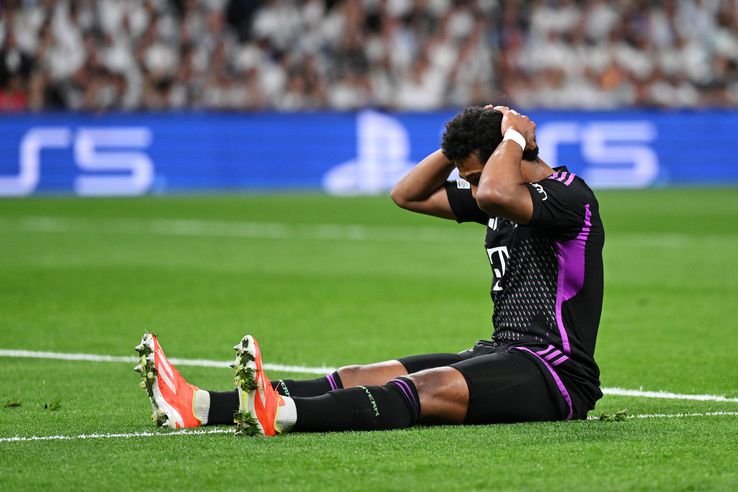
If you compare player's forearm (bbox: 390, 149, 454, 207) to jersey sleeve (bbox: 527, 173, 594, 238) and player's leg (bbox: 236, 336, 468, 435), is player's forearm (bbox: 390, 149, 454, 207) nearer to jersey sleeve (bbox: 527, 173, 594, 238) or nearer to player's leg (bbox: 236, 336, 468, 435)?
jersey sleeve (bbox: 527, 173, 594, 238)

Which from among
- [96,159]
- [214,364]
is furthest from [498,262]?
[96,159]

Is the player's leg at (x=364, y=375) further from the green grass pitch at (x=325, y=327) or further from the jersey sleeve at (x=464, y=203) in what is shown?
the jersey sleeve at (x=464, y=203)

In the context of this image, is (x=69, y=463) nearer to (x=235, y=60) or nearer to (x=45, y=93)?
(x=45, y=93)

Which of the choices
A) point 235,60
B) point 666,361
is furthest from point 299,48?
point 666,361

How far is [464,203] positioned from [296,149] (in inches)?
792

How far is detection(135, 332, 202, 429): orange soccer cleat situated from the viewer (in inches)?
252

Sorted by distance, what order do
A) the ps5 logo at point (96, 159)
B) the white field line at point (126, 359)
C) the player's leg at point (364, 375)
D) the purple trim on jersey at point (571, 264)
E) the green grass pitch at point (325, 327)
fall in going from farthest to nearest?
the ps5 logo at point (96, 159) → the white field line at point (126, 359) → the player's leg at point (364, 375) → the purple trim on jersey at point (571, 264) → the green grass pitch at point (325, 327)

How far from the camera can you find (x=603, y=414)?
6.81m

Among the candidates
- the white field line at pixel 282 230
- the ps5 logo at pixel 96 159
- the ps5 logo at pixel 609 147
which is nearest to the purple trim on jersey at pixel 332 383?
the white field line at pixel 282 230

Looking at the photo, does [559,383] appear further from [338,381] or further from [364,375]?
[338,381]

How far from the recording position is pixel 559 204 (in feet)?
21.3

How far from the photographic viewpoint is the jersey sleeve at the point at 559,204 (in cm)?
643

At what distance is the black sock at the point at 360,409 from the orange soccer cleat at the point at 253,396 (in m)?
0.14

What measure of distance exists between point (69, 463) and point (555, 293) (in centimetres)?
236
